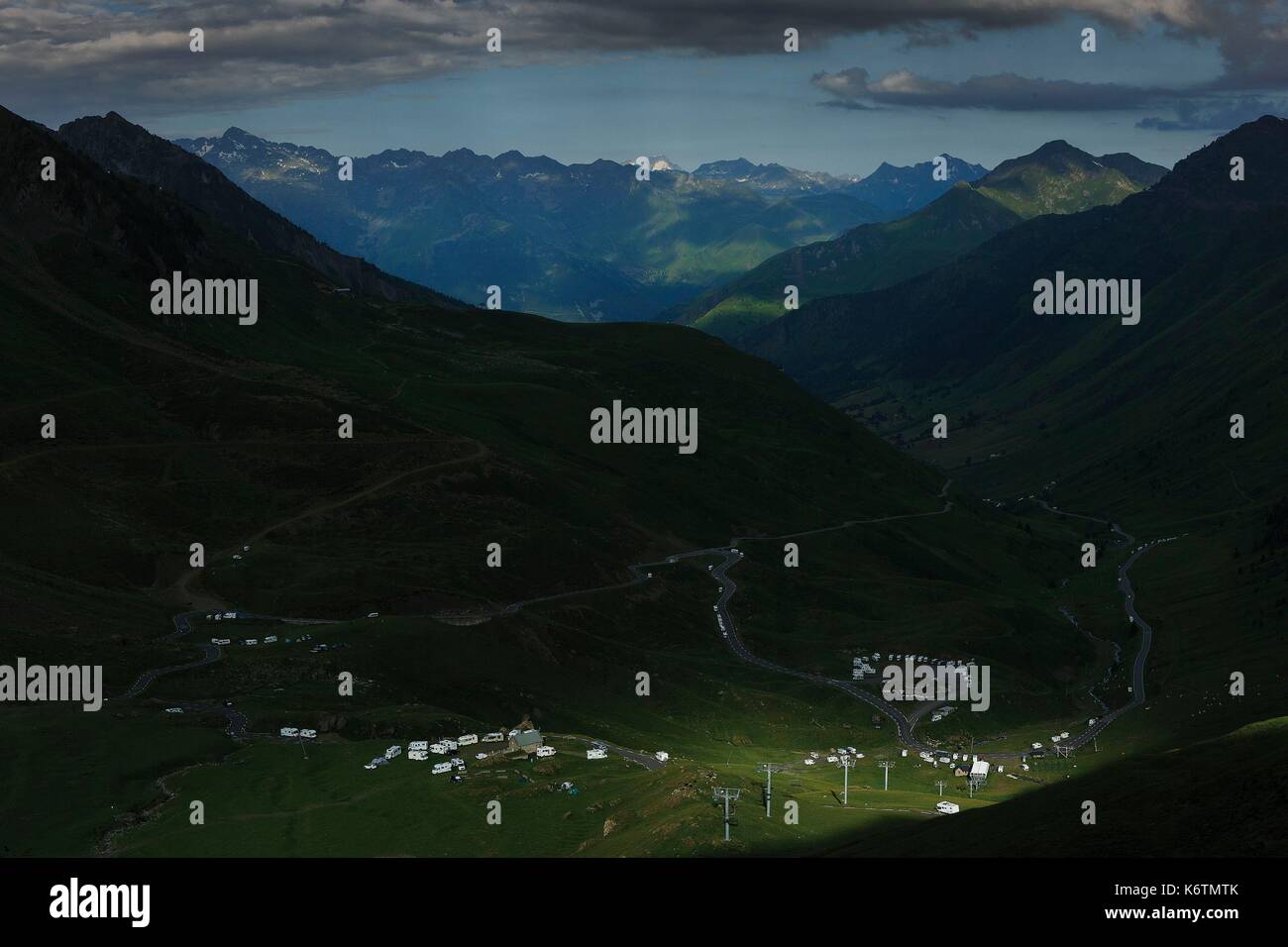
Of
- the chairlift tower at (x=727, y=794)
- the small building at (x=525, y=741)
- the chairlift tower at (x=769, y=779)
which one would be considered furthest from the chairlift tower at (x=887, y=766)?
the chairlift tower at (x=727, y=794)

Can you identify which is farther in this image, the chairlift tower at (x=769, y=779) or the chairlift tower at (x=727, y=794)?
the chairlift tower at (x=769, y=779)

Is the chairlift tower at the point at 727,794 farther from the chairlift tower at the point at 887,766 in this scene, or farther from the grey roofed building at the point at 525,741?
the chairlift tower at the point at 887,766

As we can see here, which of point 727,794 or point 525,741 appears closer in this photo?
point 727,794

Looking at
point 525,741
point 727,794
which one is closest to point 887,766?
point 525,741

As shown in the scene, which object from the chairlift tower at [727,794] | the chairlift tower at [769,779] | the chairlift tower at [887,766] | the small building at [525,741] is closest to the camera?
the chairlift tower at [727,794]

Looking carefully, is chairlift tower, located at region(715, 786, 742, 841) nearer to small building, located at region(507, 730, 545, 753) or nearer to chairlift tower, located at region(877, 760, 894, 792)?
small building, located at region(507, 730, 545, 753)

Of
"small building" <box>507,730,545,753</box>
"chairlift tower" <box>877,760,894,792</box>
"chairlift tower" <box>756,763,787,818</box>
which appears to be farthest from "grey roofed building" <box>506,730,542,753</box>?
"chairlift tower" <box>877,760,894,792</box>

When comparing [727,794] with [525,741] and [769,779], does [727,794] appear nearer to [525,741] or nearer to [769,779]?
[769,779]
